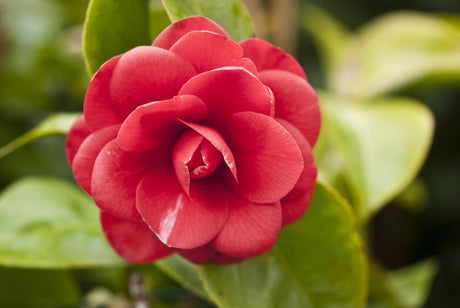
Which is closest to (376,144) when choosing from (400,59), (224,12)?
(400,59)

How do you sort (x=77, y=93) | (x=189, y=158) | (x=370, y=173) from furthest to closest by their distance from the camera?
(x=77, y=93), (x=370, y=173), (x=189, y=158)

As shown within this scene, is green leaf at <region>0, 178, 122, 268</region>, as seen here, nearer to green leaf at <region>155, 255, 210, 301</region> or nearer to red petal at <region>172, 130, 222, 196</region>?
green leaf at <region>155, 255, 210, 301</region>

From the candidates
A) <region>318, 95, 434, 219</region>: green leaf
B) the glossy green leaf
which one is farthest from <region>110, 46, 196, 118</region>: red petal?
the glossy green leaf

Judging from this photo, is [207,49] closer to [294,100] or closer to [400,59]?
[294,100]

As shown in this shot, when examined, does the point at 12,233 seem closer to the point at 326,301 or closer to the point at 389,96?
the point at 326,301

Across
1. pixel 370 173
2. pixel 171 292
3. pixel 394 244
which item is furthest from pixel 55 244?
pixel 394 244

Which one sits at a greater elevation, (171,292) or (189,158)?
(189,158)

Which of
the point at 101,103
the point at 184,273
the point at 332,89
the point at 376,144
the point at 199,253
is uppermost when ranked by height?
the point at 101,103

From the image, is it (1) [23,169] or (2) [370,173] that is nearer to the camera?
(2) [370,173]
